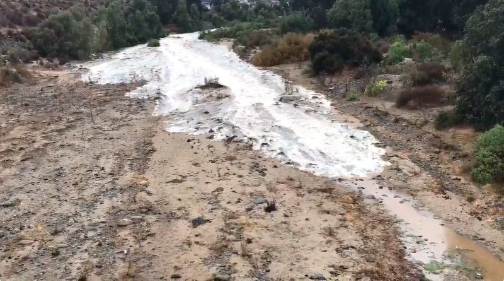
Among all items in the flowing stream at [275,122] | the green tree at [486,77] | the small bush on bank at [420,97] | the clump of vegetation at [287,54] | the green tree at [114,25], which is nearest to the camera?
the flowing stream at [275,122]

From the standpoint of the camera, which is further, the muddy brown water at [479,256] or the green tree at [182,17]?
the green tree at [182,17]

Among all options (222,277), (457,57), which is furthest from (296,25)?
(222,277)

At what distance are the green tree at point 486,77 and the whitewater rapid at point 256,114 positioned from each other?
3089 mm

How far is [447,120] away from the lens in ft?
51.8

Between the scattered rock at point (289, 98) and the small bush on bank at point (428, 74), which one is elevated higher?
the small bush on bank at point (428, 74)

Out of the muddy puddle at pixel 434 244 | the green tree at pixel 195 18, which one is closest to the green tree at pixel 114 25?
the green tree at pixel 195 18

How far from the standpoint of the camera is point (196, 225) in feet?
34.6

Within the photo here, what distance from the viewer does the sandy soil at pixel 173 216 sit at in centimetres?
910

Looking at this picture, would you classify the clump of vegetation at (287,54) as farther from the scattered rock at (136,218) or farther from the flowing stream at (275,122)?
the scattered rock at (136,218)

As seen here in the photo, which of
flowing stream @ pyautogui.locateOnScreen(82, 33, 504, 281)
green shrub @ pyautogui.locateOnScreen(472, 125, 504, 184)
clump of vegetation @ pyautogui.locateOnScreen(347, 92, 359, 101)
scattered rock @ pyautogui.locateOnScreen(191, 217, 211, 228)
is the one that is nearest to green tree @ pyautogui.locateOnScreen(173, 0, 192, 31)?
flowing stream @ pyautogui.locateOnScreen(82, 33, 504, 281)

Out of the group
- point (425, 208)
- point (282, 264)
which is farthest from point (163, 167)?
point (425, 208)

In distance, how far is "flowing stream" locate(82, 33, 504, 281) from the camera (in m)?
11.0

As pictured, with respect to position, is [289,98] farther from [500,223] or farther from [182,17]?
[182,17]

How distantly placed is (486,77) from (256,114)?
7.73m
